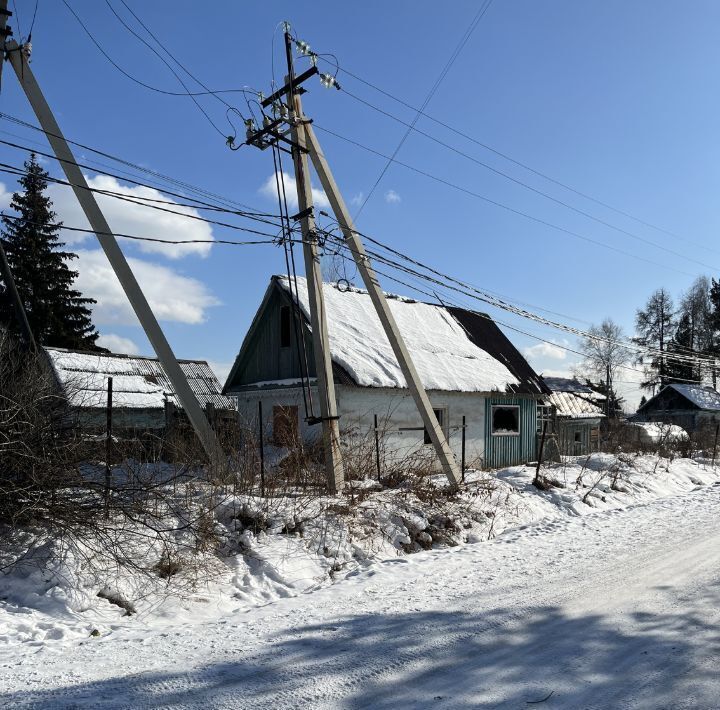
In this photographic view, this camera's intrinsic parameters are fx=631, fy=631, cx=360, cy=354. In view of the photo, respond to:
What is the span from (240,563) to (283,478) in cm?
259

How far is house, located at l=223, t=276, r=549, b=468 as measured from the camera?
16938mm

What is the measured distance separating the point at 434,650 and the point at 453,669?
41 cm

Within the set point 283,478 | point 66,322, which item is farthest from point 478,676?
point 66,322

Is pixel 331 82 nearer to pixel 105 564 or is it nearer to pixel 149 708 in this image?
pixel 105 564

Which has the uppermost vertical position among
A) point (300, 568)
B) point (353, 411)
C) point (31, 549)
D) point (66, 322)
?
point (66, 322)

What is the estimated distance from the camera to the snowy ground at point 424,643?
4.05 m

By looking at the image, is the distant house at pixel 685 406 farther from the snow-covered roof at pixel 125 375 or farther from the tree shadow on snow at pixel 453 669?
the tree shadow on snow at pixel 453 669

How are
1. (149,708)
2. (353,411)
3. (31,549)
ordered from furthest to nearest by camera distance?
(353,411) < (31,549) < (149,708)

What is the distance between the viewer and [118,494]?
7.36 m

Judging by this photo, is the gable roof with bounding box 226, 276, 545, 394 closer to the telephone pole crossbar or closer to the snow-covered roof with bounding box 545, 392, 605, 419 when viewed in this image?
the telephone pole crossbar

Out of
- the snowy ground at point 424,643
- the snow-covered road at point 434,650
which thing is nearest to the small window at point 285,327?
the snowy ground at point 424,643

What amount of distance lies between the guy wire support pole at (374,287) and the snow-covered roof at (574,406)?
62.1ft

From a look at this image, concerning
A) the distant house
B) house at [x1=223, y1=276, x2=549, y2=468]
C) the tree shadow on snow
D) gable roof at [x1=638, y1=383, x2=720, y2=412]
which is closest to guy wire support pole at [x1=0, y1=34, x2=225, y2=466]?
the tree shadow on snow

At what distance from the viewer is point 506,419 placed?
71.5 feet
